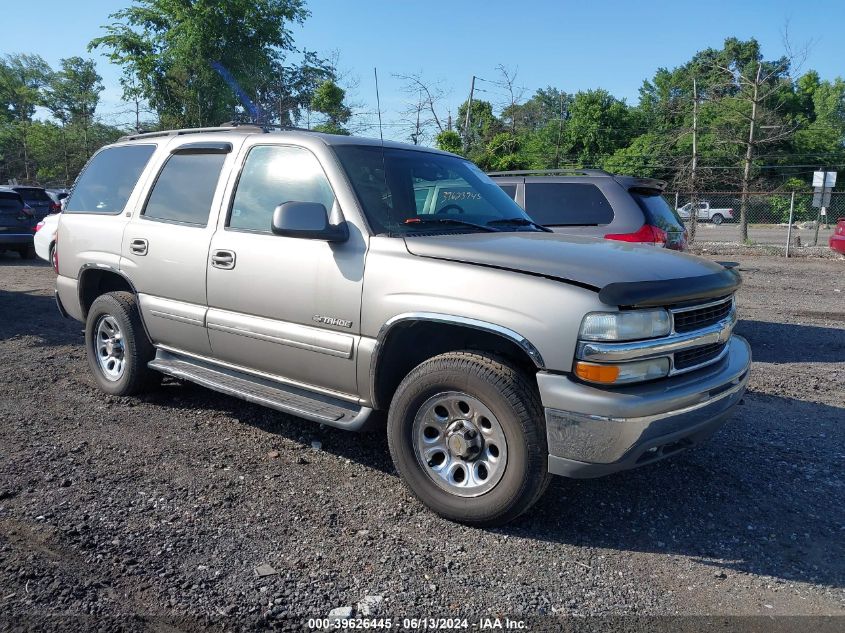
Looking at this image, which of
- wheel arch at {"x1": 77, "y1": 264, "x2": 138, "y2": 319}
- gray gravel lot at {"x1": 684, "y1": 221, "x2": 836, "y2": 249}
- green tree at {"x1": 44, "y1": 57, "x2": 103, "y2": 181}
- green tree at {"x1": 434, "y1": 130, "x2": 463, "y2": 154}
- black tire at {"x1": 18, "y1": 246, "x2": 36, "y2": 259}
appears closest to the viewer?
wheel arch at {"x1": 77, "y1": 264, "x2": 138, "y2": 319}

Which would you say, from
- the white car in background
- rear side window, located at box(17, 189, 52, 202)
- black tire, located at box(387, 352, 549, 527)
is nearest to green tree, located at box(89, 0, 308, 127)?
rear side window, located at box(17, 189, 52, 202)

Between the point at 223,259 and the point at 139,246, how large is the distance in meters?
1.01

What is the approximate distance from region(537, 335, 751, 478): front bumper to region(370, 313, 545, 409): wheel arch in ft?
0.72

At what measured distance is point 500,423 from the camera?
3207 mm

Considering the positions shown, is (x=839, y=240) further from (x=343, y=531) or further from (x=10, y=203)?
(x=10, y=203)

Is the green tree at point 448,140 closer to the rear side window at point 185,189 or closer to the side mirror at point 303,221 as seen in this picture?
the rear side window at point 185,189

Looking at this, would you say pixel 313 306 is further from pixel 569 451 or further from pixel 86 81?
pixel 86 81

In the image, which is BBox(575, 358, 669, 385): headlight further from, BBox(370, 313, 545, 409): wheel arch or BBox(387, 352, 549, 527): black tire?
BBox(387, 352, 549, 527): black tire

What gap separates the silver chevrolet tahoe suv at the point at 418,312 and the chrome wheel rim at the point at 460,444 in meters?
0.01

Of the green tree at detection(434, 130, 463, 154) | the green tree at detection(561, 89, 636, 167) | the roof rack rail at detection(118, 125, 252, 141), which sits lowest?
the roof rack rail at detection(118, 125, 252, 141)

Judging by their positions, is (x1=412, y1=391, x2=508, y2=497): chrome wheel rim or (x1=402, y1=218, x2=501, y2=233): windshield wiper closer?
(x1=412, y1=391, x2=508, y2=497): chrome wheel rim

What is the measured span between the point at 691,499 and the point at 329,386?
7.09 feet

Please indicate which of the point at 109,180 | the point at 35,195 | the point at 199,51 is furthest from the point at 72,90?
the point at 109,180

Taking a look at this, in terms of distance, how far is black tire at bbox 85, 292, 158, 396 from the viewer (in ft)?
16.7
